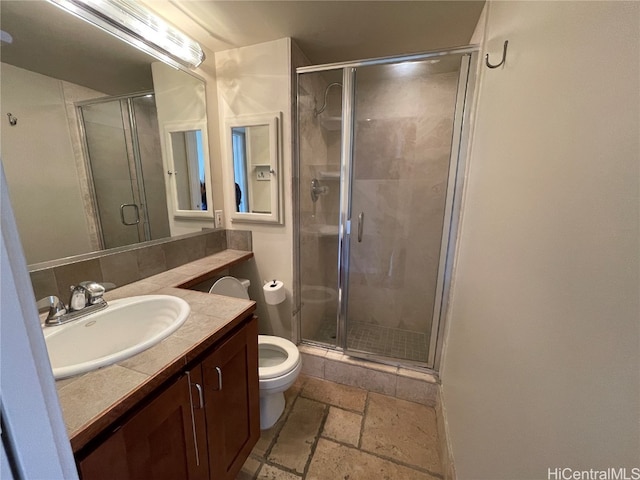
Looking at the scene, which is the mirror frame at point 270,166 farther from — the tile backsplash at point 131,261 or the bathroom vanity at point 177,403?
the bathroom vanity at point 177,403

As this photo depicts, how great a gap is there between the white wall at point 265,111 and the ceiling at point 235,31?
8 cm

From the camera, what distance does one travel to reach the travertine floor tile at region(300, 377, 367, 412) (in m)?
1.61

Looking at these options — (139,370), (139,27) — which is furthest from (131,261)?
(139,27)

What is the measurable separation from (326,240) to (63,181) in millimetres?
1620

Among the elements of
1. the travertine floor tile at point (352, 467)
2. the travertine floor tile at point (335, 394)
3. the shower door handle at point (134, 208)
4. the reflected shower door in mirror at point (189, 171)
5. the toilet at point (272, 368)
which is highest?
the reflected shower door in mirror at point (189, 171)

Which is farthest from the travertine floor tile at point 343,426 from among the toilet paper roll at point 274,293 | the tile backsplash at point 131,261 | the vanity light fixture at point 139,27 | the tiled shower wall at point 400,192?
the vanity light fixture at point 139,27

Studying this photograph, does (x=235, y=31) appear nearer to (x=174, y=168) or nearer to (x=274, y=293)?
(x=174, y=168)

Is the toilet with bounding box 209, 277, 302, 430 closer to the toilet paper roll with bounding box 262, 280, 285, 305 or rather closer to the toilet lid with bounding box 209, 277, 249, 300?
the toilet lid with bounding box 209, 277, 249, 300

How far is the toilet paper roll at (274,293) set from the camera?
1.71 m

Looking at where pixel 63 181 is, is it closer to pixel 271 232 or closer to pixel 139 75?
pixel 139 75

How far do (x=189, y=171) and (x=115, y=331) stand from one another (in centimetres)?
104

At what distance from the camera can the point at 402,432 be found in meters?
1.43

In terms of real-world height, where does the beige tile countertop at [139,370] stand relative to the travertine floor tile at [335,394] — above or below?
above

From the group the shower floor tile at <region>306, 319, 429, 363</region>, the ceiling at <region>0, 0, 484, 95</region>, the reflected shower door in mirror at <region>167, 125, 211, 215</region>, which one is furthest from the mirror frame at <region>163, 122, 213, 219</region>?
A: the shower floor tile at <region>306, 319, 429, 363</region>
